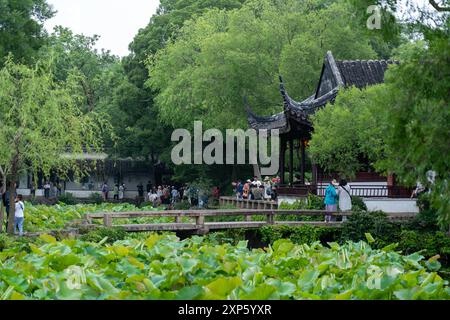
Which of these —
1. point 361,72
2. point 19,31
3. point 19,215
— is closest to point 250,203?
point 361,72

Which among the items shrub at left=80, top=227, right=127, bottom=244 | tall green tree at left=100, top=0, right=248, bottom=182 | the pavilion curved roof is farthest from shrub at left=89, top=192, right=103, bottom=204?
shrub at left=80, top=227, right=127, bottom=244

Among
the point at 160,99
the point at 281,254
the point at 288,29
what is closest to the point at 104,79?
the point at 160,99

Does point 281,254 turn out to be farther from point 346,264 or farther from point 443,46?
point 443,46

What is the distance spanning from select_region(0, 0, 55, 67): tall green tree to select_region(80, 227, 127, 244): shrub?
51.6 ft

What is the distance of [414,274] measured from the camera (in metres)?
10.6

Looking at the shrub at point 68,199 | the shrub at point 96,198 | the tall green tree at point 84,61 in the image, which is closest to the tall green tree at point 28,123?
the shrub at point 68,199

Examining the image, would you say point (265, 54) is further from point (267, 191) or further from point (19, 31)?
point (19, 31)

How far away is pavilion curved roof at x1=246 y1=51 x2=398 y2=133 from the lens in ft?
95.9

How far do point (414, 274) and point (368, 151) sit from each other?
14868 mm

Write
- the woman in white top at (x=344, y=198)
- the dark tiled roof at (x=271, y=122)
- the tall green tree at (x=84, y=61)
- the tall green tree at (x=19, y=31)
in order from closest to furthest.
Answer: the woman in white top at (x=344, y=198) < the dark tiled roof at (x=271, y=122) < the tall green tree at (x=19, y=31) < the tall green tree at (x=84, y=61)

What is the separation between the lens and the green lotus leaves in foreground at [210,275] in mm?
9477

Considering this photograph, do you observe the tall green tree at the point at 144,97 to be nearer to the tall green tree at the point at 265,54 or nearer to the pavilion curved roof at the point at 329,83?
the tall green tree at the point at 265,54
